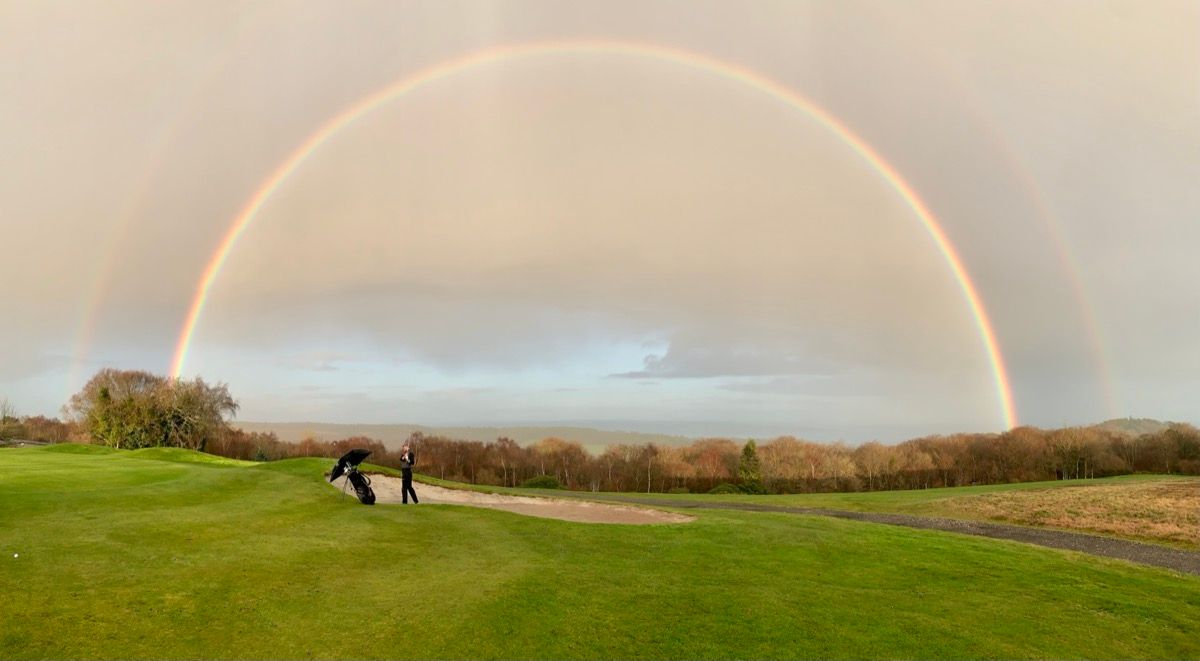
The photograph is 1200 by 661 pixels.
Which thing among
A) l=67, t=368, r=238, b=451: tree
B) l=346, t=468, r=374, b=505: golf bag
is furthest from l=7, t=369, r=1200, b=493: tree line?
l=346, t=468, r=374, b=505: golf bag

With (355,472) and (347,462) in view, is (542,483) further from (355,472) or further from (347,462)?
(347,462)

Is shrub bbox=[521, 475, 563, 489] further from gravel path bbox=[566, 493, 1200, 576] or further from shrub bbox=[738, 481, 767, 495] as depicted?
gravel path bbox=[566, 493, 1200, 576]

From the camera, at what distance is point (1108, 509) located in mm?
36656

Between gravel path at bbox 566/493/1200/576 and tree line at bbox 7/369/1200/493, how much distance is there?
29903mm

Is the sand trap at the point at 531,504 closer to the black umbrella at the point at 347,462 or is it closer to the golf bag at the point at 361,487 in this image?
the golf bag at the point at 361,487

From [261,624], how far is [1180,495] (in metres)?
49.8

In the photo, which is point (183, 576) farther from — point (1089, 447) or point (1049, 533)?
point (1089, 447)

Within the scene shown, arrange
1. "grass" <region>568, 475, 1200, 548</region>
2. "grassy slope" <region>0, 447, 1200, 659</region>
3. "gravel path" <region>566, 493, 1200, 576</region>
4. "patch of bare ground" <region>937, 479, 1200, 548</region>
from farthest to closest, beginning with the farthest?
"grass" <region>568, 475, 1200, 548</region> < "patch of bare ground" <region>937, 479, 1200, 548</region> < "gravel path" <region>566, 493, 1200, 576</region> < "grassy slope" <region>0, 447, 1200, 659</region>

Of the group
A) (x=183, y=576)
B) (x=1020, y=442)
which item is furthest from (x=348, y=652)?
(x=1020, y=442)

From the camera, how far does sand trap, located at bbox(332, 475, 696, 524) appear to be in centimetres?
3095

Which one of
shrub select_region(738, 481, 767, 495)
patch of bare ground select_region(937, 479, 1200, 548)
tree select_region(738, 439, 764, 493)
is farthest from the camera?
tree select_region(738, 439, 764, 493)

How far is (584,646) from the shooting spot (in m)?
11.7

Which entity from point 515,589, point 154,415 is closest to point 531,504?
point 515,589

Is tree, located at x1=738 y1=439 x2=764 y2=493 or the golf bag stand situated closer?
the golf bag stand
